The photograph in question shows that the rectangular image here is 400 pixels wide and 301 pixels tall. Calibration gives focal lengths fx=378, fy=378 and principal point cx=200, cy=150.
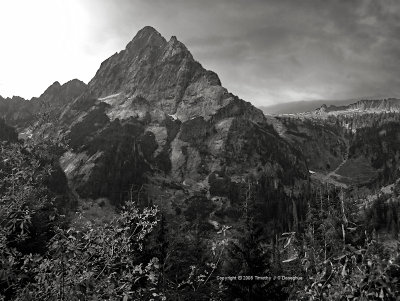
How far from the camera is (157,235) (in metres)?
37.0

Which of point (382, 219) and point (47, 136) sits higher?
point (47, 136)

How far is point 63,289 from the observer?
Result: 7035mm

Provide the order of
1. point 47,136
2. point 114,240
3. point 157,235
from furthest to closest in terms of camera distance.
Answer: point 157,235
point 47,136
point 114,240

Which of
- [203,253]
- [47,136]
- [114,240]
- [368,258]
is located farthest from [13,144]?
[203,253]

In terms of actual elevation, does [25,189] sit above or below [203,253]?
above

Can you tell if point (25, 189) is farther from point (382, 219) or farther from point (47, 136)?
point (382, 219)

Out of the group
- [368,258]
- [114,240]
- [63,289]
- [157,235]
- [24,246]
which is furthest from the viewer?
[157,235]

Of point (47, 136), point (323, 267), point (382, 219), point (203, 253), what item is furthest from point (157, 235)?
point (382, 219)

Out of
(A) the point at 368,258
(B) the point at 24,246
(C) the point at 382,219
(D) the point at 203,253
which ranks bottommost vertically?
(C) the point at 382,219

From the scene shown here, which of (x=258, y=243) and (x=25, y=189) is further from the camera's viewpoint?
(x=258, y=243)

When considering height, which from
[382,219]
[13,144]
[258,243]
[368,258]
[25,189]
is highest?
[13,144]

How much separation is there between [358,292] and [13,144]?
7.41m

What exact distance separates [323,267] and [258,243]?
23.9 m

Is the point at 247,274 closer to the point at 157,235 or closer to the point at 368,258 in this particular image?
the point at 157,235
